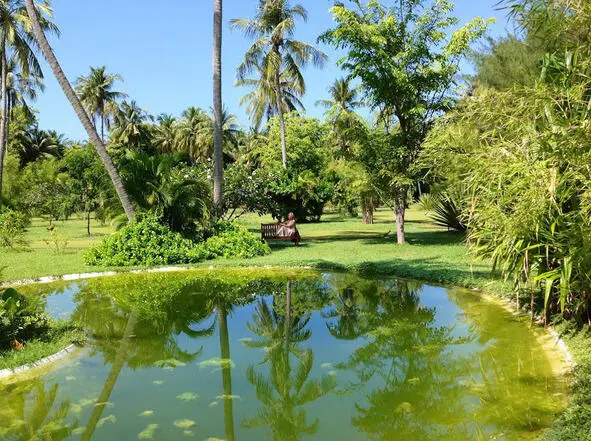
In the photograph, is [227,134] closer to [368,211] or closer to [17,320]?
[368,211]

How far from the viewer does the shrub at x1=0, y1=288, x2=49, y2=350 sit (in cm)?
652

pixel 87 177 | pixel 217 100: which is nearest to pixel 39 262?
pixel 217 100

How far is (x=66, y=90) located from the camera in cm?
1397

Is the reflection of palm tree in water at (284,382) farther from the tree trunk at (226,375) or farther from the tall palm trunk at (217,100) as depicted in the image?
the tall palm trunk at (217,100)

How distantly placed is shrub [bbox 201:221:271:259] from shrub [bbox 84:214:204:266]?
56cm

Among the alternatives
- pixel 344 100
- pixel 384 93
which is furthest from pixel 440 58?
pixel 344 100

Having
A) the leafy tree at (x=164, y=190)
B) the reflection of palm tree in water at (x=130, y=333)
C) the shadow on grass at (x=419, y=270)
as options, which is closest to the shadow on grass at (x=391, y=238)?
the shadow on grass at (x=419, y=270)

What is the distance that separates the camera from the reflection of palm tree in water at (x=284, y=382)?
450 cm

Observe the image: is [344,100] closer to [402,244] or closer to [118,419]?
[402,244]

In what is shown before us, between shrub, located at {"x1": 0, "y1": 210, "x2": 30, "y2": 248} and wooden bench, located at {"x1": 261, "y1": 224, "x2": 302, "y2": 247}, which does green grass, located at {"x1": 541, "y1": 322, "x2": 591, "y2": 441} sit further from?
shrub, located at {"x1": 0, "y1": 210, "x2": 30, "y2": 248}

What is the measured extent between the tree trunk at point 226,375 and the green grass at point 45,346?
193 cm

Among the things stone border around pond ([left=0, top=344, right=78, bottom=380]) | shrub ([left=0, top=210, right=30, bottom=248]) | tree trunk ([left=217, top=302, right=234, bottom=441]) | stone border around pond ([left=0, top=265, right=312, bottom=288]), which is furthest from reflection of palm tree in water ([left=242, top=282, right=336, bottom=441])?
shrub ([left=0, top=210, right=30, bottom=248])

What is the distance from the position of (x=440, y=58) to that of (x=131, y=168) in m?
10.00

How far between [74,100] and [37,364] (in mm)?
9913
